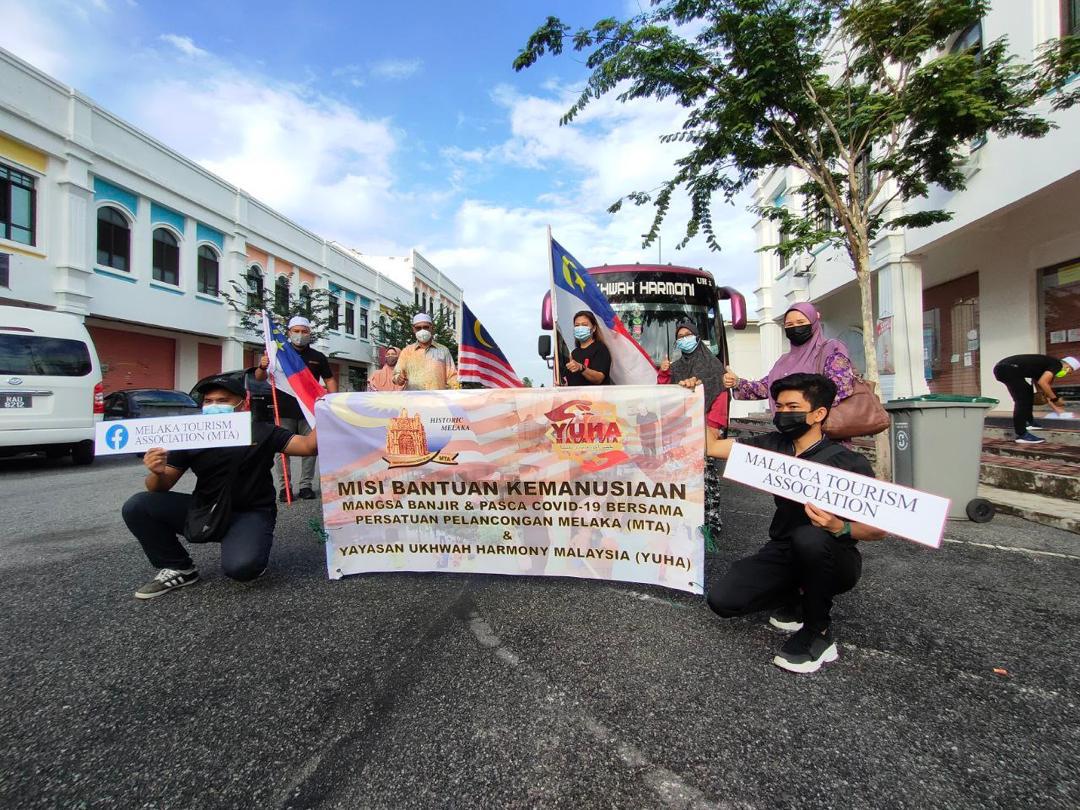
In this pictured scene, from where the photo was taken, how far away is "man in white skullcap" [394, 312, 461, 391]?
513 centimetres

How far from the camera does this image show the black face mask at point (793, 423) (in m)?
2.39

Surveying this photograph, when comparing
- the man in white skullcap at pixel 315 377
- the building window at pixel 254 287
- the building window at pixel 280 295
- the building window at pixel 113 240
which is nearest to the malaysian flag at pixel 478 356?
the man in white skullcap at pixel 315 377

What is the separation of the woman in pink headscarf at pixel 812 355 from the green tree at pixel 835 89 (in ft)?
9.65

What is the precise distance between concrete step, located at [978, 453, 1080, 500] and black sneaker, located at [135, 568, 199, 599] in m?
6.87

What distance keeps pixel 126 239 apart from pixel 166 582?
60.6 feet

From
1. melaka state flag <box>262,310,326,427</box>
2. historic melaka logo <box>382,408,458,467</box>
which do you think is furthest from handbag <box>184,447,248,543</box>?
melaka state flag <box>262,310,326,427</box>

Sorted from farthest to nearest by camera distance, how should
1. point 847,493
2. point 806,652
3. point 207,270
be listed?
point 207,270 < point 806,652 < point 847,493

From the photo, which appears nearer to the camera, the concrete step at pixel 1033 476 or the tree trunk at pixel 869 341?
the concrete step at pixel 1033 476

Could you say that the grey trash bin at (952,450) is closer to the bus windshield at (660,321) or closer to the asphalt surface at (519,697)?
the asphalt surface at (519,697)

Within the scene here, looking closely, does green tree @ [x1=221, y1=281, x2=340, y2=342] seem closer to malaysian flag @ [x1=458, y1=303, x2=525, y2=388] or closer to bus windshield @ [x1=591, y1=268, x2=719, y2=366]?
bus windshield @ [x1=591, y1=268, x2=719, y2=366]

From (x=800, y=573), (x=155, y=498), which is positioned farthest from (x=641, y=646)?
(x=155, y=498)

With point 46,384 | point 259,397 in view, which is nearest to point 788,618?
point 259,397

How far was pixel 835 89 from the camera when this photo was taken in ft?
20.1

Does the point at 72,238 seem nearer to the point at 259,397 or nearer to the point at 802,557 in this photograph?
the point at 259,397
